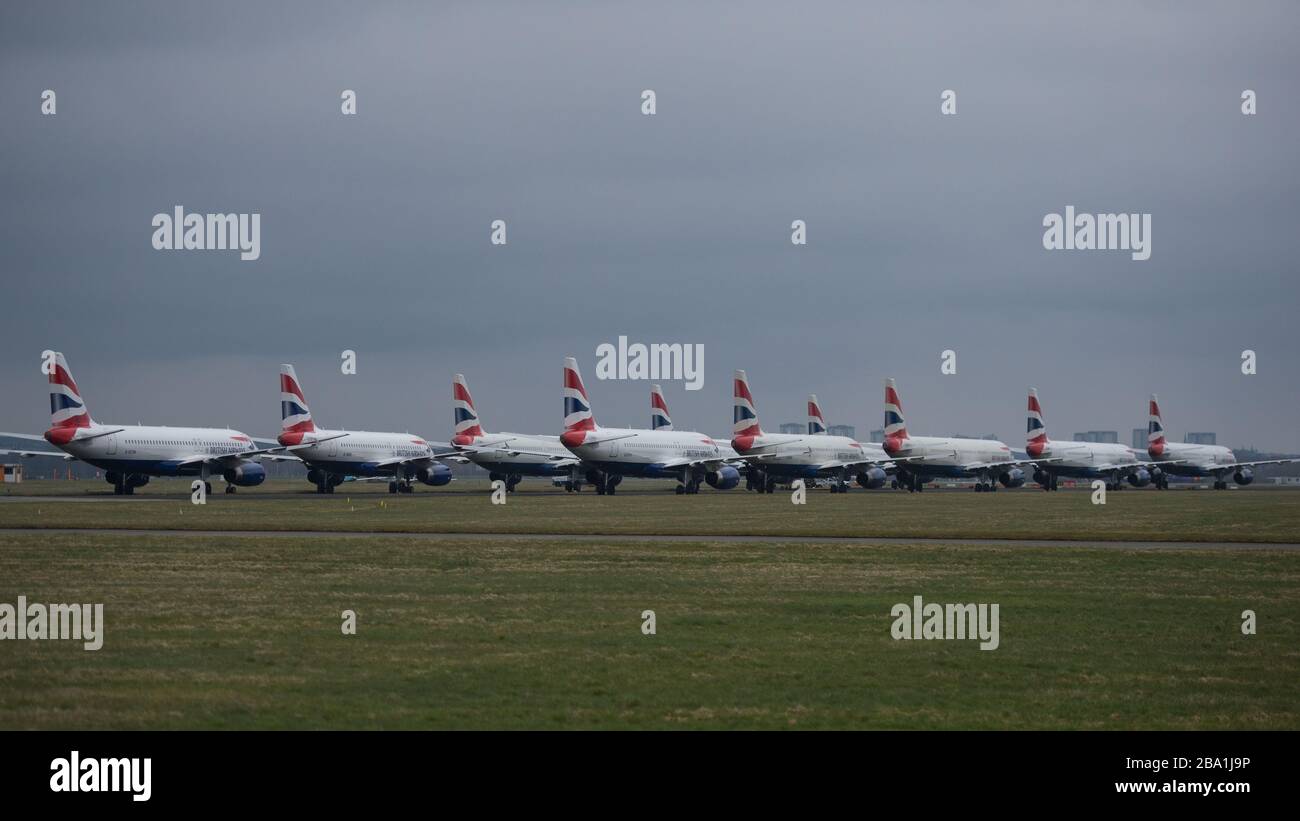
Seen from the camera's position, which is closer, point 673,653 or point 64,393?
point 673,653

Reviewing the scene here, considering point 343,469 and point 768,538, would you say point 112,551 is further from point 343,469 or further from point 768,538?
point 343,469

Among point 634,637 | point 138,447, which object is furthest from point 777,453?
point 634,637

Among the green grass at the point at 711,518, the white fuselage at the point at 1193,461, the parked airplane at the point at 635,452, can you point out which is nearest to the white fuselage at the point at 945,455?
the parked airplane at the point at 635,452

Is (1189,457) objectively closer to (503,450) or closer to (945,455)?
(945,455)

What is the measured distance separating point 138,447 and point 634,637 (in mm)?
77374

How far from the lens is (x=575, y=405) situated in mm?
104750

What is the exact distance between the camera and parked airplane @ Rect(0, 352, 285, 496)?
8925 centimetres

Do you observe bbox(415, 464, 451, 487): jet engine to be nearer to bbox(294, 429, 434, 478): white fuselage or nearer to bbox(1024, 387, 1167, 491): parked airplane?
bbox(294, 429, 434, 478): white fuselage

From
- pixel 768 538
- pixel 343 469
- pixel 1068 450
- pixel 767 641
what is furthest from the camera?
pixel 1068 450

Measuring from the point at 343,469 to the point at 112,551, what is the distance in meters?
66.3

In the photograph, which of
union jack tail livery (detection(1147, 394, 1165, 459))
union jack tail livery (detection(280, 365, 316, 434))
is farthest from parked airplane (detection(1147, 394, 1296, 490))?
union jack tail livery (detection(280, 365, 316, 434))

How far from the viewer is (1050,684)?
18703mm

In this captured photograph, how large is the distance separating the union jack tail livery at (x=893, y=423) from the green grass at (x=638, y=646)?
86722 mm
